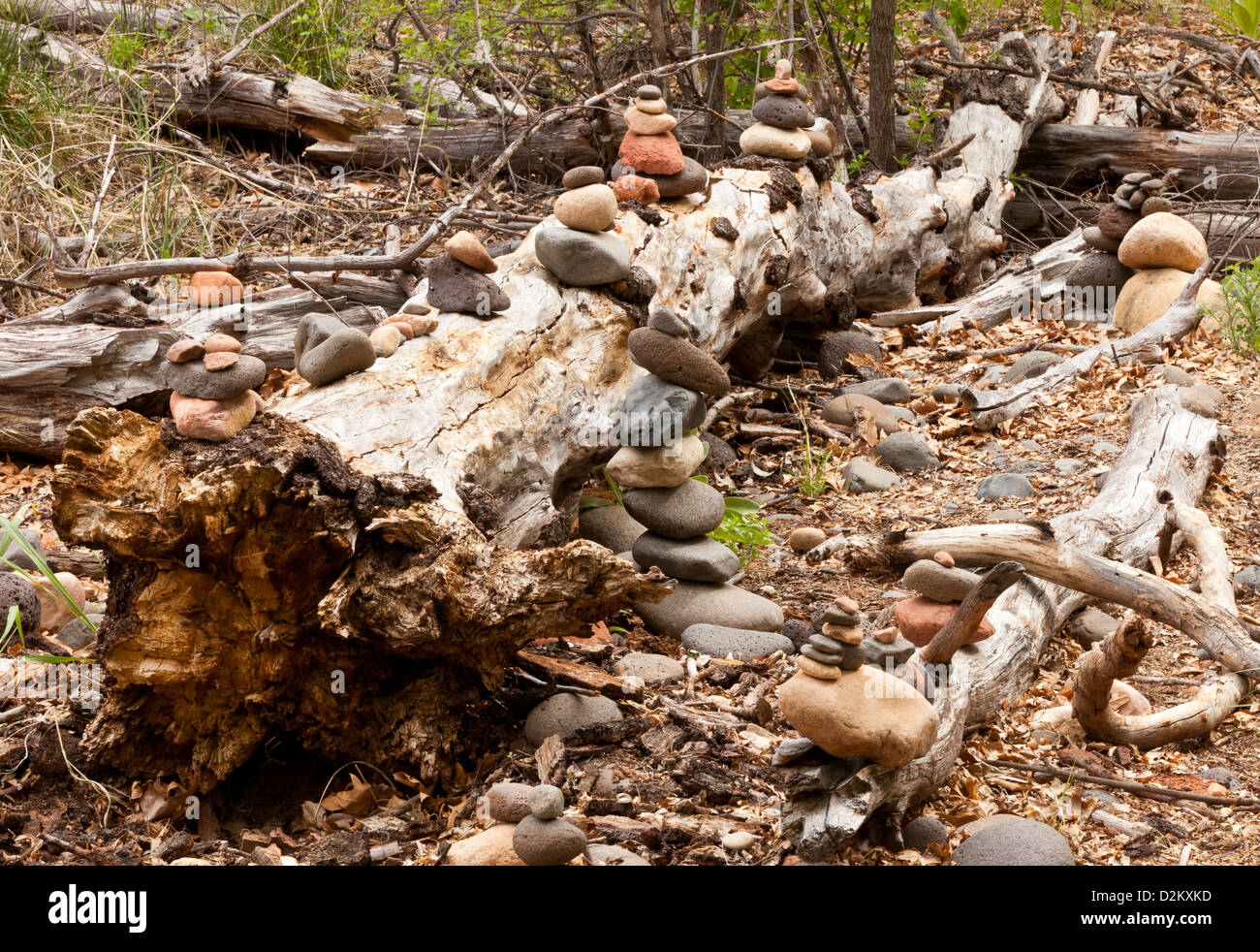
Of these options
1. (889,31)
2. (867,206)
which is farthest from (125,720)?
(889,31)

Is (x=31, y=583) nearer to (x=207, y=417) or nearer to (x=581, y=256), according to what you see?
(x=207, y=417)

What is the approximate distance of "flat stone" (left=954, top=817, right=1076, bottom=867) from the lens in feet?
8.19

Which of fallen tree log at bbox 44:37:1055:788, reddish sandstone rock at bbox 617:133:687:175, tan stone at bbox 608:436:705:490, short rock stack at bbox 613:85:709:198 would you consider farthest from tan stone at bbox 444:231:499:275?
reddish sandstone rock at bbox 617:133:687:175

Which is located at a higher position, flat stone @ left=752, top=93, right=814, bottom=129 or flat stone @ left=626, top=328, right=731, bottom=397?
flat stone @ left=752, top=93, right=814, bottom=129

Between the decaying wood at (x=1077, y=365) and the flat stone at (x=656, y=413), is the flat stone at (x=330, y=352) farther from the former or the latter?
the decaying wood at (x=1077, y=365)

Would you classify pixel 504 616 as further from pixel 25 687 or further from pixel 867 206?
pixel 867 206

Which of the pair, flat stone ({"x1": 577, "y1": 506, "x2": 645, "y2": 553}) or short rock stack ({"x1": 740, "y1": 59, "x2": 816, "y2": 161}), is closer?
flat stone ({"x1": 577, "y1": 506, "x2": 645, "y2": 553})

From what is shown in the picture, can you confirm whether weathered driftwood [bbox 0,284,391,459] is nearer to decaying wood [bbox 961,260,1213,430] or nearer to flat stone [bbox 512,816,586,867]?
flat stone [bbox 512,816,586,867]

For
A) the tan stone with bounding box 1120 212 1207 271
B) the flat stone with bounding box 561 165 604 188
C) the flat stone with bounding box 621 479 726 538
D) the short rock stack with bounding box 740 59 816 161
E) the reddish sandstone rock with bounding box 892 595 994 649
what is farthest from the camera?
the tan stone with bounding box 1120 212 1207 271

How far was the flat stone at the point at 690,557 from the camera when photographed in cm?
417

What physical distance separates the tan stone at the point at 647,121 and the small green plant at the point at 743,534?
5.99 feet

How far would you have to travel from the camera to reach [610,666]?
146 inches

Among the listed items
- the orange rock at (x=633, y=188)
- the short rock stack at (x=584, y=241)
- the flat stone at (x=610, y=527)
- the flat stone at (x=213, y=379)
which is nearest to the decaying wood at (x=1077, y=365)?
the orange rock at (x=633, y=188)

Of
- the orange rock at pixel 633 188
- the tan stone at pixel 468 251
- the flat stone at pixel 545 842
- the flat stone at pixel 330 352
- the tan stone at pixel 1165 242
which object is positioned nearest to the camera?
the flat stone at pixel 545 842
